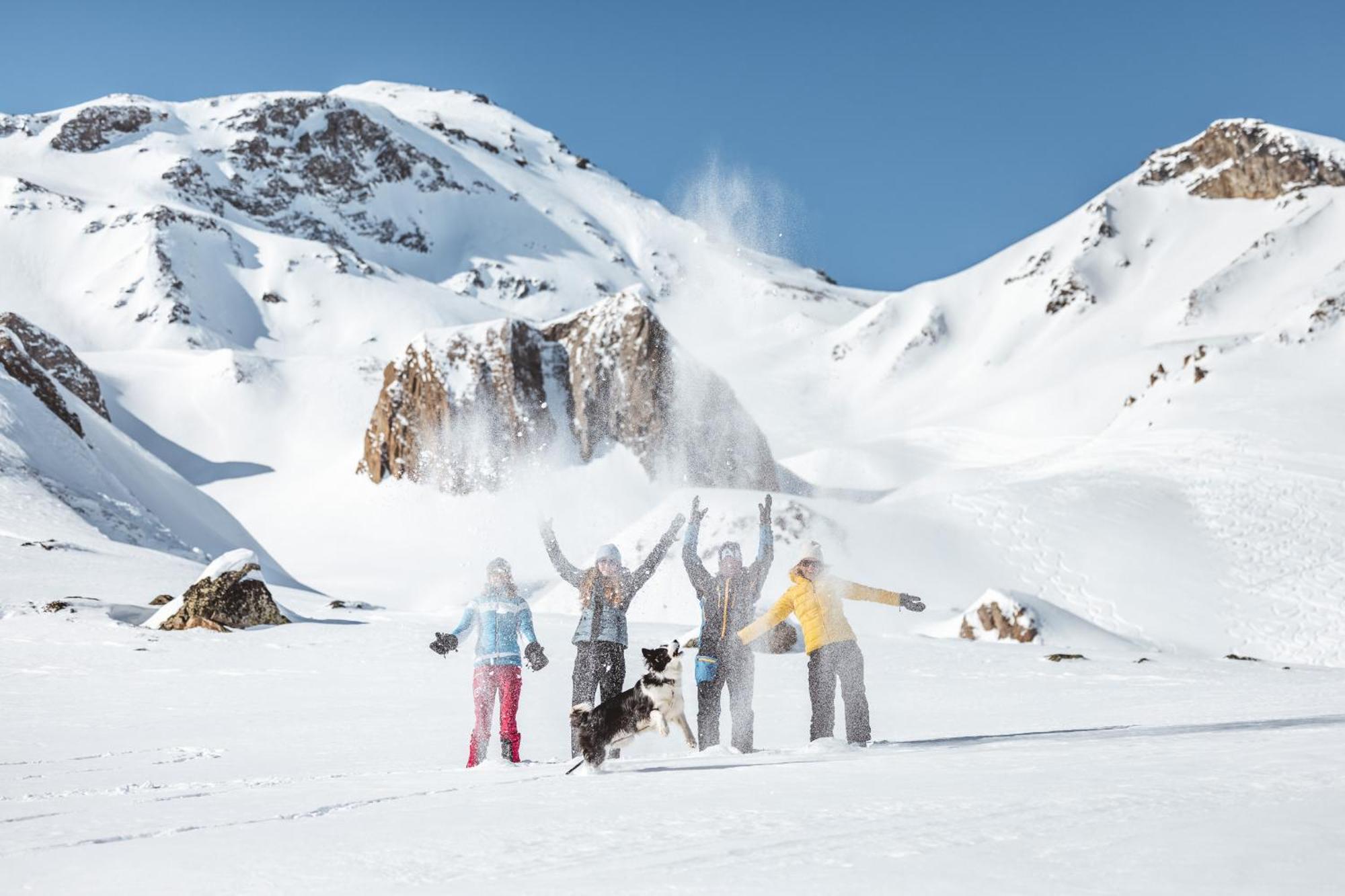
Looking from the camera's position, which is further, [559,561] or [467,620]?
[559,561]

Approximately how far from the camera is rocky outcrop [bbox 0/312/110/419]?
4712cm

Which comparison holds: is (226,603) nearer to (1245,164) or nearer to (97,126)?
(1245,164)

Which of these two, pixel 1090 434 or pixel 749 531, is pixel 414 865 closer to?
pixel 749 531

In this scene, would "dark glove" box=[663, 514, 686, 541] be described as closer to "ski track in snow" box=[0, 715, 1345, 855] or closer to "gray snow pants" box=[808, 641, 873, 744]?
"gray snow pants" box=[808, 641, 873, 744]

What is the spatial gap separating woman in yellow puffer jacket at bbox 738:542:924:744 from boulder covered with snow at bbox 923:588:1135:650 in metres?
12.2

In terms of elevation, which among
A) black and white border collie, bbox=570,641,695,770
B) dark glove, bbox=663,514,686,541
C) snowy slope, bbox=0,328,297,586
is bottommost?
black and white border collie, bbox=570,641,695,770

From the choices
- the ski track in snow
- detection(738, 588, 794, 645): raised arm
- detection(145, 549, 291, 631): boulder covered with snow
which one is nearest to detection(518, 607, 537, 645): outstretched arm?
the ski track in snow

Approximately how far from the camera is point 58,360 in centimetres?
4809

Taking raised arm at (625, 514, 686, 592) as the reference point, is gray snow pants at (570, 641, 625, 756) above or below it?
below

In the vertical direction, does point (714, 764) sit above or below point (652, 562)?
below

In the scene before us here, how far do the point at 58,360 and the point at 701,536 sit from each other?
1389 inches

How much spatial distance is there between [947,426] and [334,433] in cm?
3789

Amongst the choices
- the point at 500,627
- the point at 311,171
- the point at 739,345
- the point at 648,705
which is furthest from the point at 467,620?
the point at 311,171

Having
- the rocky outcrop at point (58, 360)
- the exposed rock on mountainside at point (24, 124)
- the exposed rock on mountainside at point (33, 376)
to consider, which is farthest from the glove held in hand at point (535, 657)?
the exposed rock on mountainside at point (24, 124)
